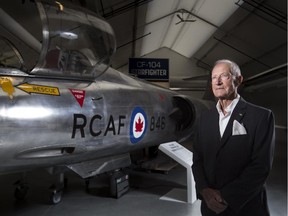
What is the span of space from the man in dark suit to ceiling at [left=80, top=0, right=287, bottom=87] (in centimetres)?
524

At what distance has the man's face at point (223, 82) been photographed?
1.68m

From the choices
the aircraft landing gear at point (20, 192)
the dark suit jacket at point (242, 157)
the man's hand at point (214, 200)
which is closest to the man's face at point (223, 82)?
the dark suit jacket at point (242, 157)

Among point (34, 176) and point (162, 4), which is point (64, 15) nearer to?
point (34, 176)

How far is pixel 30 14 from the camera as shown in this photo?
5875 mm

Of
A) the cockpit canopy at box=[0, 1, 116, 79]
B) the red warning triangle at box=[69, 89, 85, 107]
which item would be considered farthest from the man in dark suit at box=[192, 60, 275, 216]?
the cockpit canopy at box=[0, 1, 116, 79]

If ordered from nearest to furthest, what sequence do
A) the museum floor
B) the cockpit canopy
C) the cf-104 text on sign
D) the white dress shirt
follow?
the white dress shirt
the cockpit canopy
the museum floor
the cf-104 text on sign

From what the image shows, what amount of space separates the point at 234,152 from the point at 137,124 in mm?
2481

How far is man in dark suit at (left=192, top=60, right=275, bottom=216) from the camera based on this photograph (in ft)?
5.32

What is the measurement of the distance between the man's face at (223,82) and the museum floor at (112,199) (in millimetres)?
2614

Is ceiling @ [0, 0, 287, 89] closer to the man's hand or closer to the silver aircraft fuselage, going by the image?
the silver aircraft fuselage

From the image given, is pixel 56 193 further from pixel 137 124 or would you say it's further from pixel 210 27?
pixel 210 27

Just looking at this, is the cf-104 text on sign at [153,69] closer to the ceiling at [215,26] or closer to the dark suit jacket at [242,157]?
the ceiling at [215,26]

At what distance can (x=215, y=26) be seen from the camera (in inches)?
442

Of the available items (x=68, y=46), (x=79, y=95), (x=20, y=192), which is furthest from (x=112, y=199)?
(x=68, y=46)
